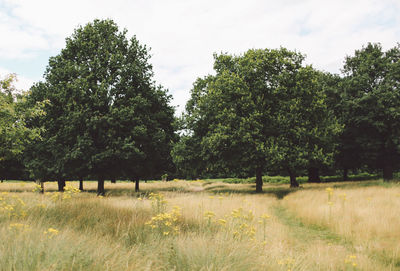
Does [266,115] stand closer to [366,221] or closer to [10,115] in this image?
[366,221]

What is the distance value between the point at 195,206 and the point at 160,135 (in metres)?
12.7

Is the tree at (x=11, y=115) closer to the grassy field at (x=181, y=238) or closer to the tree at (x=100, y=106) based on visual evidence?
the tree at (x=100, y=106)

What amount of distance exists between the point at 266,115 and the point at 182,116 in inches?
316

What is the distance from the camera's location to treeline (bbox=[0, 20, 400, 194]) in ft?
62.8

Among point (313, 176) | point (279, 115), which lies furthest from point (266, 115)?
point (313, 176)

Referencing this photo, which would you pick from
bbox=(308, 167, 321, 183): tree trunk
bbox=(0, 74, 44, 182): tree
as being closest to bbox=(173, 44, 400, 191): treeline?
bbox=(308, 167, 321, 183): tree trunk

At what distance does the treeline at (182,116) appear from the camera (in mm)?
19156

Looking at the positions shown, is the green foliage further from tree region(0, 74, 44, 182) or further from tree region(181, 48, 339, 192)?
tree region(181, 48, 339, 192)

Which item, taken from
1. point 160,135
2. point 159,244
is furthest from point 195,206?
point 160,135

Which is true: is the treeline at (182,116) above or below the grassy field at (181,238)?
above

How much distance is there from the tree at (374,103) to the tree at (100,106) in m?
19.6

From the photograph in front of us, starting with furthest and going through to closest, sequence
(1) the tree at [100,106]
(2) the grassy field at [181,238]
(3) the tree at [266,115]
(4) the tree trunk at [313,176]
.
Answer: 1. (4) the tree trunk at [313,176]
2. (3) the tree at [266,115]
3. (1) the tree at [100,106]
4. (2) the grassy field at [181,238]

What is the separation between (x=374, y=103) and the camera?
25000mm

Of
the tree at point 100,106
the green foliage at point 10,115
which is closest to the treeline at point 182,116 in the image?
the tree at point 100,106
